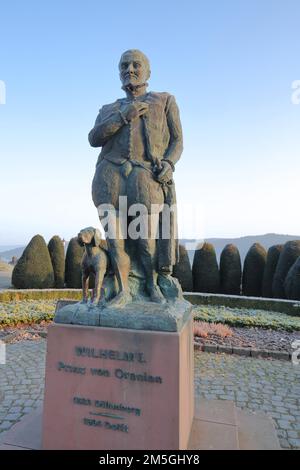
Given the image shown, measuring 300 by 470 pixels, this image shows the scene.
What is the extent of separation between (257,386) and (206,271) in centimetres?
966

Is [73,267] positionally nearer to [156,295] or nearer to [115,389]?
[156,295]

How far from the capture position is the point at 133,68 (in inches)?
141

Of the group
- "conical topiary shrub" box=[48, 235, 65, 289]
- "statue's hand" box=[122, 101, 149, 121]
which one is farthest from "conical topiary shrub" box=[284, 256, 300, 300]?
"statue's hand" box=[122, 101, 149, 121]

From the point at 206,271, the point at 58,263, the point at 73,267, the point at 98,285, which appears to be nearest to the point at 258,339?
the point at 98,285

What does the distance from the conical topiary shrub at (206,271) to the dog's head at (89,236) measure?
40.3ft

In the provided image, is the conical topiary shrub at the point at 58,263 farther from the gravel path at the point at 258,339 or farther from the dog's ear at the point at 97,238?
the dog's ear at the point at 97,238

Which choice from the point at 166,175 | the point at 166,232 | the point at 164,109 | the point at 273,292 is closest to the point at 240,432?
the point at 166,232

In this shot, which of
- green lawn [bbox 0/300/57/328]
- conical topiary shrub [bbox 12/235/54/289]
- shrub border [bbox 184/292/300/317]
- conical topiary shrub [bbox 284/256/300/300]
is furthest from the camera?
conical topiary shrub [bbox 12/235/54/289]

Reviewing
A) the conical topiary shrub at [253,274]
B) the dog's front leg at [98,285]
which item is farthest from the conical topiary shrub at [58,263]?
the dog's front leg at [98,285]

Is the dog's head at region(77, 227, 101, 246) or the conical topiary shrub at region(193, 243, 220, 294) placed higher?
the dog's head at region(77, 227, 101, 246)

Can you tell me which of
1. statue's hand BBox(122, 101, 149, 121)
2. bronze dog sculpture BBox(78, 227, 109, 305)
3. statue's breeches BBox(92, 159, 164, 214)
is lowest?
bronze dog sculpture BBox(78, 227, 109, 305)

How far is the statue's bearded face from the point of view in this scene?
3.55m

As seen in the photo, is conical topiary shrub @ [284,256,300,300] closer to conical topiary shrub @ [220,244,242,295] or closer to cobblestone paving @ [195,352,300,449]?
conical topiary shrub @ [220,244,242,295]

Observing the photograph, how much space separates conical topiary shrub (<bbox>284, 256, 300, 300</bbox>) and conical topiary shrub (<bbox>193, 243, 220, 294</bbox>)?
3.04m
